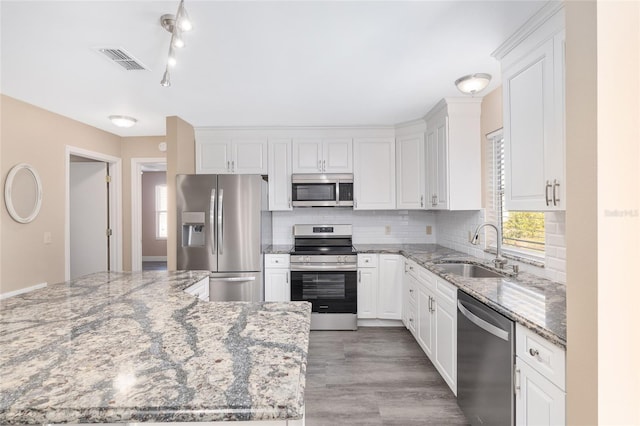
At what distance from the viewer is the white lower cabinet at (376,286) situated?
3680 millimetres

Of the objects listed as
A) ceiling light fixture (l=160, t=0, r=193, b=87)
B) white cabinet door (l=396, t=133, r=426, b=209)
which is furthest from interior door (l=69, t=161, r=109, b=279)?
white cabinet door (l=396, t=133, r=426, b=209)

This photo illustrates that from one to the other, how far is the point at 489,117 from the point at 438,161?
605 mm

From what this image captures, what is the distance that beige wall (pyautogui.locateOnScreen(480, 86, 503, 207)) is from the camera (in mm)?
2727

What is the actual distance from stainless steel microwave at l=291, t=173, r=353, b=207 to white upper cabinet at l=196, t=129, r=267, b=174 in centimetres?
49

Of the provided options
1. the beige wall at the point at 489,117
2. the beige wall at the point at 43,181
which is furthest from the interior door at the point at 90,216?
the beige wall at the point at 489,117

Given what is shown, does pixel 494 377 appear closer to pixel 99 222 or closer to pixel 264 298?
pixel 264 298

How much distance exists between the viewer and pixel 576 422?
1076 millimetres

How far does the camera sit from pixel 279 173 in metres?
3.92

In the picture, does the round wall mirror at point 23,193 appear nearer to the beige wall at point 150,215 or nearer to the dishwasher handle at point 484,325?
the dishwasher handle at point 484,325

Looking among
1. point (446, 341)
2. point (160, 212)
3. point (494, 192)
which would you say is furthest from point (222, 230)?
point (160, 212)

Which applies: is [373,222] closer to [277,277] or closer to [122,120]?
[277,277]

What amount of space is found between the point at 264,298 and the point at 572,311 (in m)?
3.00

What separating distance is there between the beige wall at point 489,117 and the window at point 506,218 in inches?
1.7
